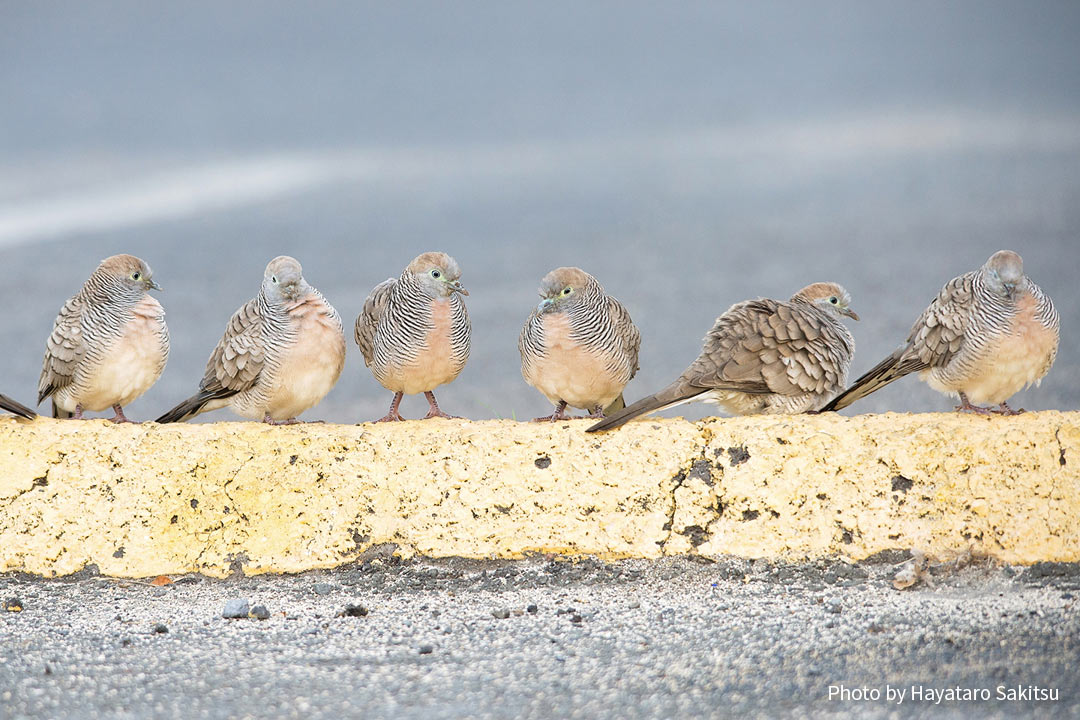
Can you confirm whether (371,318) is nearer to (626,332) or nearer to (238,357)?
(238,357)

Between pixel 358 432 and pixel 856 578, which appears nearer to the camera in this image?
pixel 856 578

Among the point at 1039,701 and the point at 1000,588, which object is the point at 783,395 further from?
the point at 1039,701

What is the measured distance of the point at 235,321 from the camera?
4594mm

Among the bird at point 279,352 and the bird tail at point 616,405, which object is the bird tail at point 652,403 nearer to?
the bird tail at point 616,405

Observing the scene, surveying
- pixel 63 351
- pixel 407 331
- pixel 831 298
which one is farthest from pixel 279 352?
pixel 831 298

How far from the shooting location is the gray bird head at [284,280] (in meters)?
4.41

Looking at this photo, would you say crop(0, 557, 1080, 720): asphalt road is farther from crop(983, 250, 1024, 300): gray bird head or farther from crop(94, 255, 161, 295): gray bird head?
crop(94, 255, 161, 295): gray bird head

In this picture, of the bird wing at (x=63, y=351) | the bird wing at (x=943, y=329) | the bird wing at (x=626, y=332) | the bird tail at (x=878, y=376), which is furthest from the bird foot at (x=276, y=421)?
the bird wing at (x=943, y=329)

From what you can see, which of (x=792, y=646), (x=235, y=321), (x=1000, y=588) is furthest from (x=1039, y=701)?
(x=235, y=321)

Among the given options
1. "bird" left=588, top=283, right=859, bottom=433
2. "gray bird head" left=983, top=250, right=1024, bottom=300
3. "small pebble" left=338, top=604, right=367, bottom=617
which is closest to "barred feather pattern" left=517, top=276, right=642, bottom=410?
"bird" left=588, top=283, right=859, bottom=433

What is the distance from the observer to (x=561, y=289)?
4406 millimetres

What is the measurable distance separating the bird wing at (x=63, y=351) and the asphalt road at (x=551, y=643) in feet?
3.16

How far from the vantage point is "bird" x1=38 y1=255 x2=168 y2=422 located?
4.58 m

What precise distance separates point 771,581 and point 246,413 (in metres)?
2.27
